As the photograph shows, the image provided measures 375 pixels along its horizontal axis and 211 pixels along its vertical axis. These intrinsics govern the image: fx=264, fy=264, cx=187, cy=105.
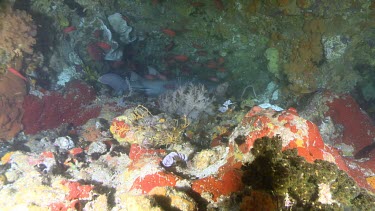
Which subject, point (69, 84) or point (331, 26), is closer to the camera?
point (331, 26)

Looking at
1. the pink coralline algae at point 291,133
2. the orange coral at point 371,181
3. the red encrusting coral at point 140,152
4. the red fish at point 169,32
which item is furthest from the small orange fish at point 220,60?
the orange coral at point 371,181

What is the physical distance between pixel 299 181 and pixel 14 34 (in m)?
7.50

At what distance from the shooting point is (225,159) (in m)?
3.41

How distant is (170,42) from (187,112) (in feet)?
11.3

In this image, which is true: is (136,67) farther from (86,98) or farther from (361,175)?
(361,175)

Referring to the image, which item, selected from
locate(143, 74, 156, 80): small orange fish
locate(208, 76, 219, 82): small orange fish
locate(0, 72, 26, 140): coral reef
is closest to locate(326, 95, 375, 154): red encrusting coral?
locate(208, 76, 219, 82): small orange fish

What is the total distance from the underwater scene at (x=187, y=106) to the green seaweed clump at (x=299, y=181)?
0.5 inches

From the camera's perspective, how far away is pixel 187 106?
6555mm

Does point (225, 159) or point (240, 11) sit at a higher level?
point (240, 11)

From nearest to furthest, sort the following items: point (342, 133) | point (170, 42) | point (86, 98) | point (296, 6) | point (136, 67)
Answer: point (342, 133) < point (296, 6) < point (86, 98) < point (170, 42) < point (136, 67)

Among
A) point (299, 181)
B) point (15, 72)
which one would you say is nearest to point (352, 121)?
point (299, 181)

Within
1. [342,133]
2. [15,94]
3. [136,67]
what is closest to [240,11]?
[342,133]

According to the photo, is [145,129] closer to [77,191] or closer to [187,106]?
[77,191]

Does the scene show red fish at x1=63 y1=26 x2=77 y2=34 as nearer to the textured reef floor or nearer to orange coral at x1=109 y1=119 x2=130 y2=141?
the textured reef floor
